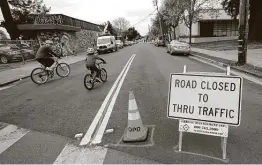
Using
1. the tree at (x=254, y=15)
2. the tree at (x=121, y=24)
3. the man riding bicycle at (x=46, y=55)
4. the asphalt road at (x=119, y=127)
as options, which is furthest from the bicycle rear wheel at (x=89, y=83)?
the tree at (x=121, y=24)

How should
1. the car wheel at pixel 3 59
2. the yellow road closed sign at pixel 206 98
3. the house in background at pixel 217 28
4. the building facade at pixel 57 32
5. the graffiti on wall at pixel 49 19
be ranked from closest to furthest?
the yellow road closed sign at pixel 206 98
the car wheel at pixel 3 59
the building facade at pixel 57 32
the graffiti on wall at pixel 49 19
the house in background at pixel 217 28

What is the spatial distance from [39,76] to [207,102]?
882 cm

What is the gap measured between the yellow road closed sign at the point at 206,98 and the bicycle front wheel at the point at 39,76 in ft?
27.2

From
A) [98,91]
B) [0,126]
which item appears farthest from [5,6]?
[0,126]

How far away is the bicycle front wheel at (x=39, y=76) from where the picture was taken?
1050cm

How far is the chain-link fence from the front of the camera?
63.9 ft

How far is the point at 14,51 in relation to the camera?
20.3m

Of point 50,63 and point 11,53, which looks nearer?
point 50,63

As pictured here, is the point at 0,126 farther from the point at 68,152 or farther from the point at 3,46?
the point at 3,46

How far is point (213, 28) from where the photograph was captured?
140 feet

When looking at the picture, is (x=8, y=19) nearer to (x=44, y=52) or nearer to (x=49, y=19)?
(x=49, y=19)

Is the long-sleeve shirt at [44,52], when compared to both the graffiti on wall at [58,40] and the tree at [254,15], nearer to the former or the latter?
the graffiti on wall at [58,40]

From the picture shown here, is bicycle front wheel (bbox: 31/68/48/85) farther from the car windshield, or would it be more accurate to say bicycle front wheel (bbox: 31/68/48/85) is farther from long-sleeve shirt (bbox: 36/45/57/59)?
the car windshield

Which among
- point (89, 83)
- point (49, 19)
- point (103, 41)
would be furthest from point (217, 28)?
point (89, 83)
